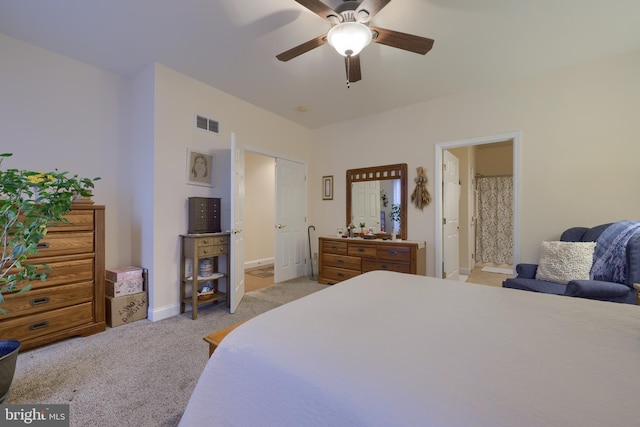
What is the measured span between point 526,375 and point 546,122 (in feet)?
11.3

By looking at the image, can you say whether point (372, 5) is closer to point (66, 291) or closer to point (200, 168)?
point (200, 168)

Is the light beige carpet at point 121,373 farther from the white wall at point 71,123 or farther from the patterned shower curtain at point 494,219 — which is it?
the patterned shower curtain at point 494,219

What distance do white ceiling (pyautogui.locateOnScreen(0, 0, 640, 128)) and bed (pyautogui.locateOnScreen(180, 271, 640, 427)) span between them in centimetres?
215

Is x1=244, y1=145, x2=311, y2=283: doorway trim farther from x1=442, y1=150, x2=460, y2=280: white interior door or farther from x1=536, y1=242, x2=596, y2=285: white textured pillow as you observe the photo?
x1=536, y1=242, x2=596, y2=285: white textured pillow

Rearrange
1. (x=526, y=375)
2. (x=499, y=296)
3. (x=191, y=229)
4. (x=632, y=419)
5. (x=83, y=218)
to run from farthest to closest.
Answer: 1. (x=191, y=229)
2. (x=83, y=218)
3. (x=499, y=296)
4. (x=526, y=375)
5. (x=632, y=419)

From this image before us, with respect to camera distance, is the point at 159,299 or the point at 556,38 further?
the point at 159,299

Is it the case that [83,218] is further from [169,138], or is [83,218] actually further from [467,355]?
[467,355]

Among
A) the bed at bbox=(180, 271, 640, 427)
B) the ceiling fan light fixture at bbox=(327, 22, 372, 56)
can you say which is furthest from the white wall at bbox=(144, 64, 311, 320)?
the bed at bbox=(180, 271, 640, 427)

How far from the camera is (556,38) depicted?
2.44 metres

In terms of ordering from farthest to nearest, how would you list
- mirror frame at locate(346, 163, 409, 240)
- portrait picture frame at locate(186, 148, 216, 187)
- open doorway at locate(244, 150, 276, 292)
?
open doorway at locate(244, 150, 276, 292) < mirror frame at locate(346, 163, 409, 240) < portrait picture frame at locate(186, 148, 216, 187)

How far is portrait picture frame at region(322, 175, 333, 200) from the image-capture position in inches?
189

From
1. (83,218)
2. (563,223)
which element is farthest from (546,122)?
(83,218)

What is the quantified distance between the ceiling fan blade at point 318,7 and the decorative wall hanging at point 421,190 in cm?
257

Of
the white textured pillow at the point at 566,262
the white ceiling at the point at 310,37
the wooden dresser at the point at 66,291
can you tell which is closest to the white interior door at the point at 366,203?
the white ceiling at the point at 310,37
